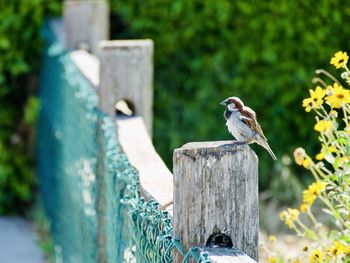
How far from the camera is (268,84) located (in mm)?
6582

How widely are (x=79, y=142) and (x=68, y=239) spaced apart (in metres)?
0.62

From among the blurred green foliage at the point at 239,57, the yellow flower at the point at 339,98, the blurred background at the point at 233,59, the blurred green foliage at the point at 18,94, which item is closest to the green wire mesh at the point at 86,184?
the blurred green foliage at the point at 18,94

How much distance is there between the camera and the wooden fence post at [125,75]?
378cm

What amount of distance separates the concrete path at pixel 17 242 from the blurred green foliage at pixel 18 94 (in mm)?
253

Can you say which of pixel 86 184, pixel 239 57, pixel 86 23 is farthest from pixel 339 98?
pixel 239 57

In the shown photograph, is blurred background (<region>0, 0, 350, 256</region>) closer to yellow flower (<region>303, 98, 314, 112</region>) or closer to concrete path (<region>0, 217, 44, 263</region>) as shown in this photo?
concrete path (<region>0, 217, 44, 263</region>)

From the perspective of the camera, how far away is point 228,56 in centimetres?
662

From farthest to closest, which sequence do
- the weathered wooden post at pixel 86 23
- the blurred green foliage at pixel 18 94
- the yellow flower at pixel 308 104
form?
the blurred green foliage at pixel 18 94, the weathered wooden post at pixel 86 23, the yellow flower at pixel 308 104

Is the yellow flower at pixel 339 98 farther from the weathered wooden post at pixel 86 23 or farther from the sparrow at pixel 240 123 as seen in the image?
the weathered wooden post at pixel 86 23

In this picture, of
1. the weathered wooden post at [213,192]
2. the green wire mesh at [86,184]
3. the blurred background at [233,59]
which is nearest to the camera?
the weathered wooden post at [213,192]

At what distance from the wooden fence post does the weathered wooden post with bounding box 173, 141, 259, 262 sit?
1.82 meters

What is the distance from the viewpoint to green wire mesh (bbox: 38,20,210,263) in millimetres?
2268

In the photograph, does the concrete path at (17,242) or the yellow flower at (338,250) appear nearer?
the yellow flower at (338,250)

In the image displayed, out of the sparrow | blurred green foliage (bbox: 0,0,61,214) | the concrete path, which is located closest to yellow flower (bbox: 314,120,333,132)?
the sparrow
